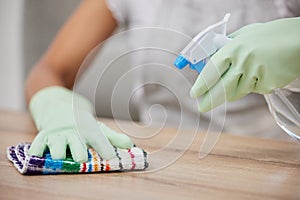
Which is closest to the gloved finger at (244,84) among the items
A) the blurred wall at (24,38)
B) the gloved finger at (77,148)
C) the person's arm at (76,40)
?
the gloved finger at (77,148)

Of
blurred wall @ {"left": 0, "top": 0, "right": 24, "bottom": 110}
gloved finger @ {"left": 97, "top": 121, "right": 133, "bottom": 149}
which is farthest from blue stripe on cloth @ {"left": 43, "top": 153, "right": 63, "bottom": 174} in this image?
blurred wall @ {"left": 0, "top": 0, "right": 24, "bottom": 110}

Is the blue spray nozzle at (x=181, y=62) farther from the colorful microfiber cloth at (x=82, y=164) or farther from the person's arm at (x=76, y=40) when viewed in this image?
the person's arm at (x=76, y=40)

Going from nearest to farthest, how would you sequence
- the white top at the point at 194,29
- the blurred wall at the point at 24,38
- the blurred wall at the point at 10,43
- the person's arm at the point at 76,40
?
the white top at the point at 194,29 → the person's arm at the point at 76,40 → the blurred wall at the point at 24,38 → the blurred wall at the point at 10,43

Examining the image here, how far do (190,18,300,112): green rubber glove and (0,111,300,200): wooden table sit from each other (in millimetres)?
101

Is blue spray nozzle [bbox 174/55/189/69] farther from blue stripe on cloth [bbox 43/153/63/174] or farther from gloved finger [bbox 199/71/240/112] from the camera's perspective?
blue stripe on cloth [bbox 43/153/63/174]

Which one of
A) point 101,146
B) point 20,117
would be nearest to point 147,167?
point 101,146

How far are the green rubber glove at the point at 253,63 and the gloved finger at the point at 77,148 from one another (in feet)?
0.58

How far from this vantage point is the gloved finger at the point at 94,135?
2.64 ft

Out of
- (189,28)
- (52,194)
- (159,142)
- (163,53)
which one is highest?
(189,28)

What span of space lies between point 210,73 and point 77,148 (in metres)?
0.22

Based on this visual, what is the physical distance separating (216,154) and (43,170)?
11.8 inches

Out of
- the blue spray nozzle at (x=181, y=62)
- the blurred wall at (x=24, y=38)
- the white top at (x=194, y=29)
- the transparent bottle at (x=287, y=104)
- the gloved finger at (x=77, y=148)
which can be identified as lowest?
the gloved finger at (x=77, y=148)

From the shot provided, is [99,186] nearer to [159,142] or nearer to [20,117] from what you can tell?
[159,142]

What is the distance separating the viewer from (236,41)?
2.69 feet
